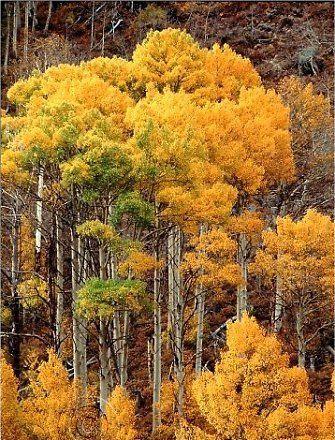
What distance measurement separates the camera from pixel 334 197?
25875 mm

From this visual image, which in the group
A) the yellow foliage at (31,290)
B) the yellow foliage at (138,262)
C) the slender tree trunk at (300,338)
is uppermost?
the yellow foliage at (138,262)

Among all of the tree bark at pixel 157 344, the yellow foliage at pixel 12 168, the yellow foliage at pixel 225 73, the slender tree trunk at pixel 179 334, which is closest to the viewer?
the yellow foliage at pixel 12 168

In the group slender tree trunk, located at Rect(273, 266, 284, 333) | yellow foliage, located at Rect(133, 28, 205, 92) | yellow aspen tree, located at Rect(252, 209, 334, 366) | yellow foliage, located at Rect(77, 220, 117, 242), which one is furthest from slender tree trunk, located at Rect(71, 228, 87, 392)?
slender tree trunk, located at Rect(273, 266, 284, 333)

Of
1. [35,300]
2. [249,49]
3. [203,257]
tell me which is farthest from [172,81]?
[249,49]

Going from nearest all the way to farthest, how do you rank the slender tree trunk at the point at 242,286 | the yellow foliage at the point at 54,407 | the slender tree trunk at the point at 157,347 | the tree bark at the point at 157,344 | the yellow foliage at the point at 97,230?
the yellow foliage at the point at 97,230
the tree bark at the point at 157,344
the slender tree trunk at the point at 157,347
the yellow foliage at the point at 54,407
the slender tree trunk at the point at 242,286

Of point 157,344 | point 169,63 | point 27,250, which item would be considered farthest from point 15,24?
point 157,344

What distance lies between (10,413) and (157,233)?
602 centimetres

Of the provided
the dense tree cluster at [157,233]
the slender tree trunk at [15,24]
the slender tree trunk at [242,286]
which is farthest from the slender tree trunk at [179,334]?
the slender tree trunk at [15,24]

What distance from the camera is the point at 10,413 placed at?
613 inches

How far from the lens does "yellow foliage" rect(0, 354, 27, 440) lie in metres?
15.5

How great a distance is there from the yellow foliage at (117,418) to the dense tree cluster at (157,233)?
0.11 feet

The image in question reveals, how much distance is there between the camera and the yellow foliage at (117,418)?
14.6 m

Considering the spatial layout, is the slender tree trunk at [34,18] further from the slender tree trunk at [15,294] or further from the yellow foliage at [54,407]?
the yellow foliage at [54,407]

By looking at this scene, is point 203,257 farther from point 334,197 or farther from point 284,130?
point 334,197
